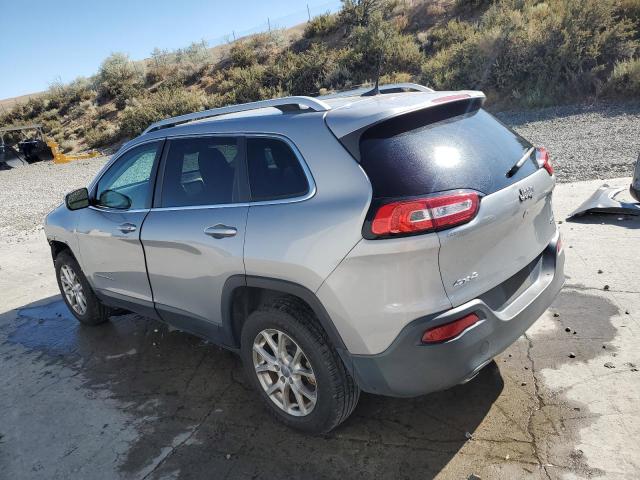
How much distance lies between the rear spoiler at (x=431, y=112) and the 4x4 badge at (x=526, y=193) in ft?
1.86

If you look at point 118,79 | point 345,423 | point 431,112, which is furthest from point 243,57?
point 345,423

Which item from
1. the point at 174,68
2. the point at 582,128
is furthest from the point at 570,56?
the point at 174,68

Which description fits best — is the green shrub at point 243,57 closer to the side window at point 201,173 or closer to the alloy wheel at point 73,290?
the alloy wheel at point 73,290

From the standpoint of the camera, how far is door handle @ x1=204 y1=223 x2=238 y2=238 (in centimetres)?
313

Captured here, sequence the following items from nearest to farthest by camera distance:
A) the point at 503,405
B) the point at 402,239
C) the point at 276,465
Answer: the point at 402,239 < the point at 276,465 < the point at 503,405

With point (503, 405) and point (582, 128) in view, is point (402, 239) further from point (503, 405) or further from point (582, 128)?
point (582, 128)

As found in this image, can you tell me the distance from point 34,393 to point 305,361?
2328 millimetres

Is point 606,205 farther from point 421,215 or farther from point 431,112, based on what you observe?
point 421,215

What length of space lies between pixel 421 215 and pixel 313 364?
3.34ft

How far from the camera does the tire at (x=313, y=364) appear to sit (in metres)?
2.86

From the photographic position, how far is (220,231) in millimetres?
3203

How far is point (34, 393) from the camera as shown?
4.06m

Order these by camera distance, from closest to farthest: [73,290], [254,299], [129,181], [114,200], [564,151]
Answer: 1. [254,299]
2. [114,200]
3. [129,181]
4. [73,290]
5. [564,151]

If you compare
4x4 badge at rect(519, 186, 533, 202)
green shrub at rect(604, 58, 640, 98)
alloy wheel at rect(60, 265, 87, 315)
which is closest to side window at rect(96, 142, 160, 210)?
alloy wheel at rect(60, 265, 87, 315)
